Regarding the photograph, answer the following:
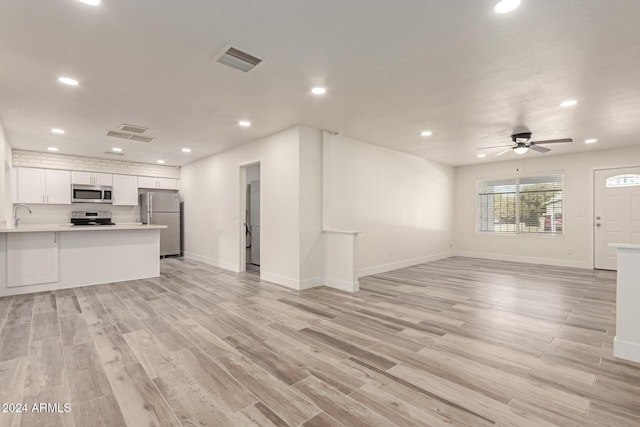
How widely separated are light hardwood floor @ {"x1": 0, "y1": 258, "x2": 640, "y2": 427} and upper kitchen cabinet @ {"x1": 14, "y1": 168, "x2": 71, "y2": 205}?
Answer: 3328mm

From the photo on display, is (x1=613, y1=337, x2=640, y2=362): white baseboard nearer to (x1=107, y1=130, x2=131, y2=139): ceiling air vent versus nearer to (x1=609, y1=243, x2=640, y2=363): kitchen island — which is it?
(x1=609, y1=243, x2=640, y2=363): kitchen island

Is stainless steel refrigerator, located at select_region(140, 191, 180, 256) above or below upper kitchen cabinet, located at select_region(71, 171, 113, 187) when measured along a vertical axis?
below

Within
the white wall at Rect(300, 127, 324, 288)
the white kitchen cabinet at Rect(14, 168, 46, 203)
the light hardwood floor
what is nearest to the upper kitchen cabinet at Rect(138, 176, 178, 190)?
the white kitchen cabinet at Rect(14, 168, 46, 203)

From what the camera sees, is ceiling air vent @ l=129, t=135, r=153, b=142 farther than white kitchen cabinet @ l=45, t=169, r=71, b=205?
No

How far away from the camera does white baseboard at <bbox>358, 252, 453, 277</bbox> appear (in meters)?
5.84

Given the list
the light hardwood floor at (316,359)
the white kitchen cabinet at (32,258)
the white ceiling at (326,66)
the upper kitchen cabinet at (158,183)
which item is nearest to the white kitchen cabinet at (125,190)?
the upper kitchen cabinet at (158,183)

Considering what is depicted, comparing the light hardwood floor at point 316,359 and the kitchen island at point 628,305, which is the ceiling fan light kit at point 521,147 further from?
the kitchen island at point 628,305

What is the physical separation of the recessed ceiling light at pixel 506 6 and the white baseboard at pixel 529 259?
7.09 metres

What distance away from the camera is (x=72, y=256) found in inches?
193

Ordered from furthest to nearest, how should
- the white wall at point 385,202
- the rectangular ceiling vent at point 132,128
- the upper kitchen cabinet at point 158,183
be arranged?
1. the upper kitchen cabinet at point 158,183
2. the white wall at point 385,202
3. the rectangular ceiling vent at point 132,128

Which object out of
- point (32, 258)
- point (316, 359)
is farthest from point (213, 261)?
point (316, 359)

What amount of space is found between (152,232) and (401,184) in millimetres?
5220

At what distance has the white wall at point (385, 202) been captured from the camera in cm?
535

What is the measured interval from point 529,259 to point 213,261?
7.71m
